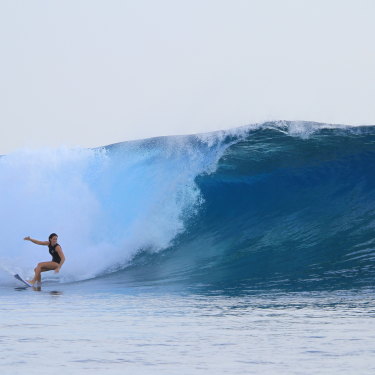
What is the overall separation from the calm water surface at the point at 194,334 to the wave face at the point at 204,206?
2.45 m

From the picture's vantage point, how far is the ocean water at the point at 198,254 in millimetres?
6121

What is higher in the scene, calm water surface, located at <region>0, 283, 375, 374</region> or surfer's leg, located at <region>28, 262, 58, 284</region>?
surfer's leg, located at <region>28, 262, 58, 284</region>

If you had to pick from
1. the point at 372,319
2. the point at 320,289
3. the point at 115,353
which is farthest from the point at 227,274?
the point at 115,353

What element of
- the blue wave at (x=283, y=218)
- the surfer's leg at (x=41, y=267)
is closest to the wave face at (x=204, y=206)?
the blue wave at (x=283, y=218)

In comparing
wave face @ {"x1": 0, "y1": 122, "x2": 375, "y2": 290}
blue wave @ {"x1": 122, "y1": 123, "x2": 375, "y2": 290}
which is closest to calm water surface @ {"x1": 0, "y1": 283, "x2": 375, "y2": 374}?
blue wave @ {"x1": 122, "y1": 123, "x2": 375, "y2": 290}

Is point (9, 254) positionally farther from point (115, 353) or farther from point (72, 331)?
point (115, 353)

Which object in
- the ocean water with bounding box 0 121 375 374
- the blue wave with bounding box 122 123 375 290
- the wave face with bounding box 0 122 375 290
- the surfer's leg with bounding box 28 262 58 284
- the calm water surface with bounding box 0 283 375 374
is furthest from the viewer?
the wave face with bounding box 0 122 375 290

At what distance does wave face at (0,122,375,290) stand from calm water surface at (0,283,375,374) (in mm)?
2446

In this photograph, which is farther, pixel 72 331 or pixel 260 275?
pixel 260 275

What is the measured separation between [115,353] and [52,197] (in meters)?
12.1

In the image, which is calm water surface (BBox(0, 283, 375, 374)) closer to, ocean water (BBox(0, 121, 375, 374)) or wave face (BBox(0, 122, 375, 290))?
ocean water (BBox(0, 121, 375, 374))

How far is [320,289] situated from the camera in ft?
31.7

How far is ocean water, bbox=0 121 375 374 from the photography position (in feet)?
20.1

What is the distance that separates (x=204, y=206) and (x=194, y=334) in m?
9.93
